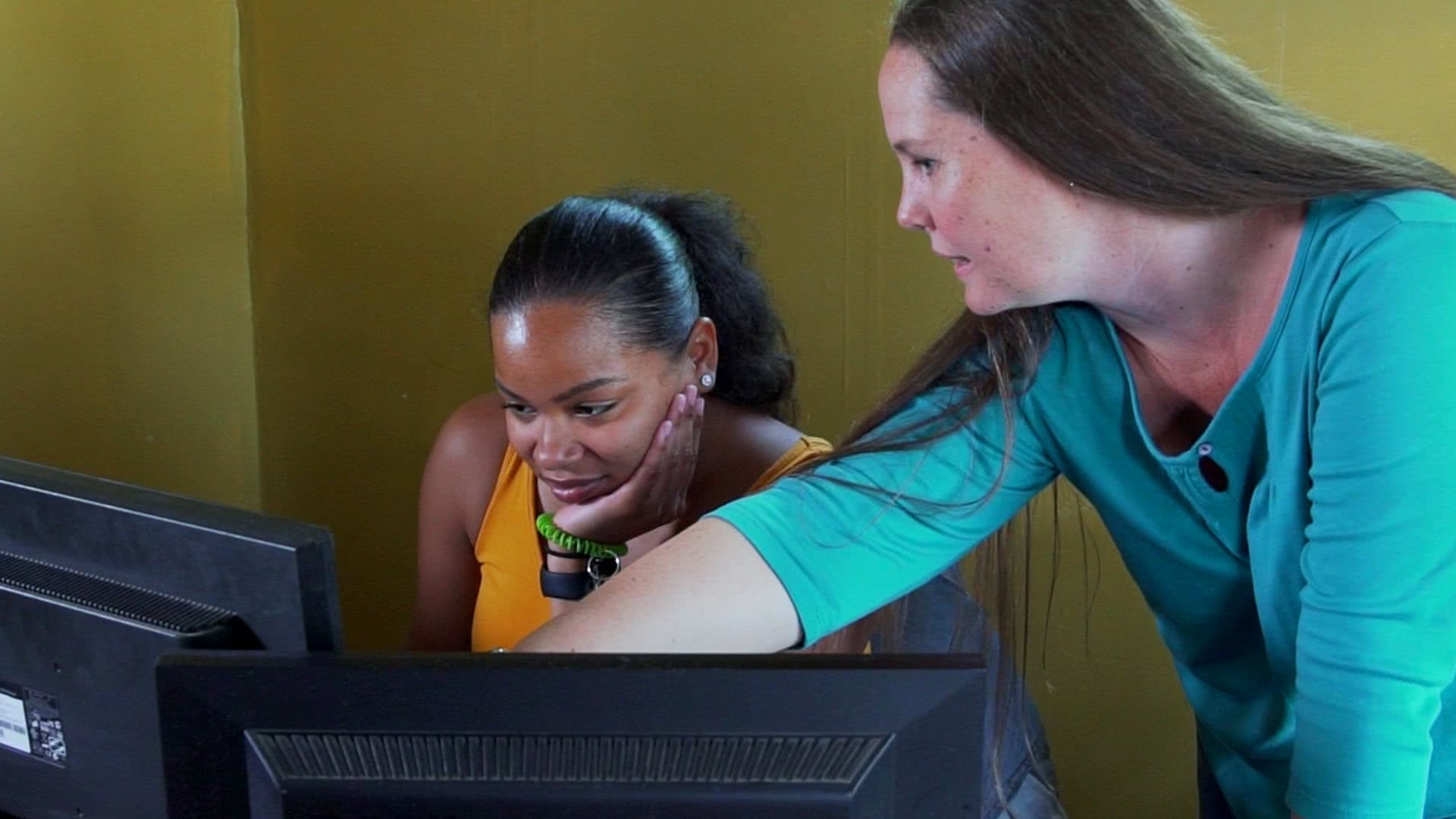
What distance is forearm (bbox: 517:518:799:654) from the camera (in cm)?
95

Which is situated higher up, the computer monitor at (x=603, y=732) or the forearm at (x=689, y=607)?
the computer monitor at (x=603, y=732)

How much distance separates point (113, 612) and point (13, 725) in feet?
0.45

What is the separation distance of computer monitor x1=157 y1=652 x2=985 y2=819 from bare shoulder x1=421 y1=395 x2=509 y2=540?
37.0 inches

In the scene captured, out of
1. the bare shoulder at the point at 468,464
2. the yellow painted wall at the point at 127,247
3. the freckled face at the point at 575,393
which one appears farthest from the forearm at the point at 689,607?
the yellow painted wall at the point at 127,247

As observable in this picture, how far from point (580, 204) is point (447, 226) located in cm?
52

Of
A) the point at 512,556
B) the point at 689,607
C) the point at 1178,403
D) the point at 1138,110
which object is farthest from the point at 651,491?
the point at 1138,110

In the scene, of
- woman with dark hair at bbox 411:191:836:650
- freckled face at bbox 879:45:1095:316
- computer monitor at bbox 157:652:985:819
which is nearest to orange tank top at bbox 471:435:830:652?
woman with dark hair at bbox 411:191:836:650

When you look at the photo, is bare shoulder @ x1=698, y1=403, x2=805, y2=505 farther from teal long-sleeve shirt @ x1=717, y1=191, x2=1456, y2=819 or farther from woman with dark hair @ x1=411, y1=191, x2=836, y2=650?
teal long-sleeve shirt @ x1=717, y1=191, x2=1456, y2=819

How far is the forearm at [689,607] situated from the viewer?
95cm

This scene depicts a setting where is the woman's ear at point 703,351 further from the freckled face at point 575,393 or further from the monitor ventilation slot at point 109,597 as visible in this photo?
the monitor ventilation slot at point 109,597

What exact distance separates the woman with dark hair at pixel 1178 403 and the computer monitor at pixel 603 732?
1.11 feet

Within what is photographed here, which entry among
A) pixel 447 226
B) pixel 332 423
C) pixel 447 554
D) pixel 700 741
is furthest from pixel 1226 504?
pixel 332 423

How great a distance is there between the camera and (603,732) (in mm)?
595

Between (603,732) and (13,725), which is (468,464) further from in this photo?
(603,732)
